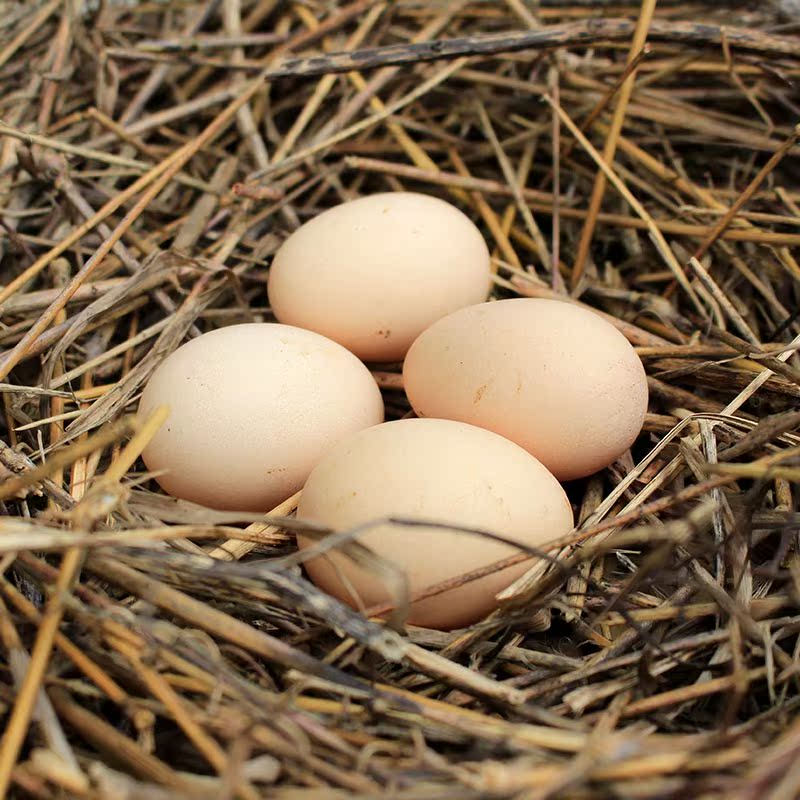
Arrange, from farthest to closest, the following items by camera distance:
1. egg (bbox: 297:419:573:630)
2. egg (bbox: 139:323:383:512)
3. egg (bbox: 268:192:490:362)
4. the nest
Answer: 1. egg (bbox: 268:192:490:362)
2. egg (bbox: 139:323:383:512)
3. egg (bbox: 297:419:573:630)
4. the nest

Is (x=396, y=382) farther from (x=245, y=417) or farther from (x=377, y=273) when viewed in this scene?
(x=245, y=417)

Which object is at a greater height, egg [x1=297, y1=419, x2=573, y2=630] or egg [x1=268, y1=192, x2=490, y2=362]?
egg [x1=268, y1=192, x2=490, y2=362]

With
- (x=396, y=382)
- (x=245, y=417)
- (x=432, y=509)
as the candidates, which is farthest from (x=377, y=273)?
(x=432, y=509)

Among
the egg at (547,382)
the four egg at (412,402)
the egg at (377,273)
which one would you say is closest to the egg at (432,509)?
the four egg at (412,402)

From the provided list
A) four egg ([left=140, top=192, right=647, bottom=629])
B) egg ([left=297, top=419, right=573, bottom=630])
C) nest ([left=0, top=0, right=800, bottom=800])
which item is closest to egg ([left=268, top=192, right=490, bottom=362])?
four egg ([left=140, top=192, right=647, bottom=629])

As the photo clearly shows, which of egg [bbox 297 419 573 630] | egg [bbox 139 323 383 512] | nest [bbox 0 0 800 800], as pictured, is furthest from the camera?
egg [bbox 139 323 383 512]

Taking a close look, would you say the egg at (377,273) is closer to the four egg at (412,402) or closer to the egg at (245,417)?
the four egg at (412,402)

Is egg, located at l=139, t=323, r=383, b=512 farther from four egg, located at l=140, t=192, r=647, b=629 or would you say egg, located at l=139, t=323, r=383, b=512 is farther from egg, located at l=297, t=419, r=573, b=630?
egg, located at l=297, t=419, r=573, b=630
